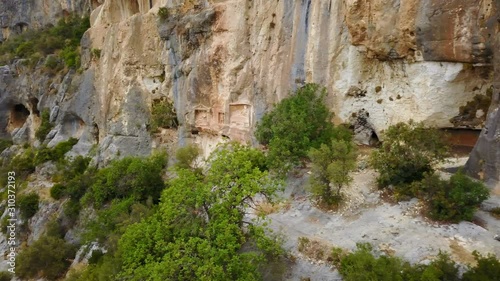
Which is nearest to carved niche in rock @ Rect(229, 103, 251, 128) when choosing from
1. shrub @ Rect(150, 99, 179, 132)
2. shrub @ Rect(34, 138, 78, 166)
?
shrub @ Rect(150, 99, 179, 132)

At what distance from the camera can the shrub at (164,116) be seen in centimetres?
2317

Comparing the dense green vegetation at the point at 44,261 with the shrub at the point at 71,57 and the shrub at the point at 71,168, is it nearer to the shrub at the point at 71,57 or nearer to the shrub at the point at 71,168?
the shrub at the point at 71,168

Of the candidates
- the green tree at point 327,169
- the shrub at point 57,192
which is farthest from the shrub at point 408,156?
the shrub at point 57,192

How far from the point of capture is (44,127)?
105ft

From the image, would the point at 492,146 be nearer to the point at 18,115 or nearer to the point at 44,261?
the point at 44,261

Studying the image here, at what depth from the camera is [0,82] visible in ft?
120

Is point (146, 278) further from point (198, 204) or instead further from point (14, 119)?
point (14, 119)

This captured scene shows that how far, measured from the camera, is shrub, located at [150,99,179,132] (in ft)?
76.0

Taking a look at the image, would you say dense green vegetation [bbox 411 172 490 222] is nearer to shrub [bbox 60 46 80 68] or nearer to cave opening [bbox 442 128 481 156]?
cave opening [bbox 442 128 481 156]

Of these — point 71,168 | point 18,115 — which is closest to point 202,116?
point 71,168

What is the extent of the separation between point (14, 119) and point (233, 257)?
40.8 metres

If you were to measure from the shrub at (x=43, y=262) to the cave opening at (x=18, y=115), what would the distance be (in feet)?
91.1

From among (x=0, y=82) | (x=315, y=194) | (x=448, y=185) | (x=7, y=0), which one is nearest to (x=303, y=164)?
(x=315, y=194)

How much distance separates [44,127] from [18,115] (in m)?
10.9
